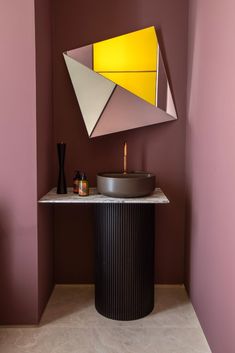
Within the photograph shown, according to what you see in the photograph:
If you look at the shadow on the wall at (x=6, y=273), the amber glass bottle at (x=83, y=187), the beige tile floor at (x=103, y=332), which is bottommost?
the beige tile floor at (x=103, y=332)

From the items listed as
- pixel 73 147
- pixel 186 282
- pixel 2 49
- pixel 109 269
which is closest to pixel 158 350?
pixel 109 269

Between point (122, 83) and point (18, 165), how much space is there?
937mm

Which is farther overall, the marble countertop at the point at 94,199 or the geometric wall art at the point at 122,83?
the geometric wall art at the point at 122,83

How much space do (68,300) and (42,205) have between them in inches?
29.0

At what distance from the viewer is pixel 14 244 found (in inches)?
72.1

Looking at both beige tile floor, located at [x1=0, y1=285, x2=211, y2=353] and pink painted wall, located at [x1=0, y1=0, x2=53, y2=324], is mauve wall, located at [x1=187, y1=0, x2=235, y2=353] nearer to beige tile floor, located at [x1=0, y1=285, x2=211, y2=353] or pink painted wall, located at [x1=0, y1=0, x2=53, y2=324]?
beige tile floor, located at [x1=0, y1=285, x2=211, y2=353]

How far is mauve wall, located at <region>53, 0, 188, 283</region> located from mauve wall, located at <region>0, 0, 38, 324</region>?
52cm

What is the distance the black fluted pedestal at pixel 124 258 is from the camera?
1.89 meters

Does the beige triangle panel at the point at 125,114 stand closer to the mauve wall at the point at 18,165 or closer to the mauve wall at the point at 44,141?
the mauve wall at the point at 44,141

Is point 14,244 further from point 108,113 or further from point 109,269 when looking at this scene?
point 108,113

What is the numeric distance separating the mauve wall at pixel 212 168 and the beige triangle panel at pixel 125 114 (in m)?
0.27

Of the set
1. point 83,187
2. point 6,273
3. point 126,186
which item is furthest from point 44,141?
point 6,273

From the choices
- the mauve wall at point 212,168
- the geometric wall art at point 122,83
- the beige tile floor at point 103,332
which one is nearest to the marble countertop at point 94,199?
the mauve wall at point 212,168

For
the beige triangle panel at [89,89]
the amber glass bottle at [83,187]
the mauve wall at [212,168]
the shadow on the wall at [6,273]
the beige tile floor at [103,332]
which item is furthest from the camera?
the beige triangle panel at [89,89]
